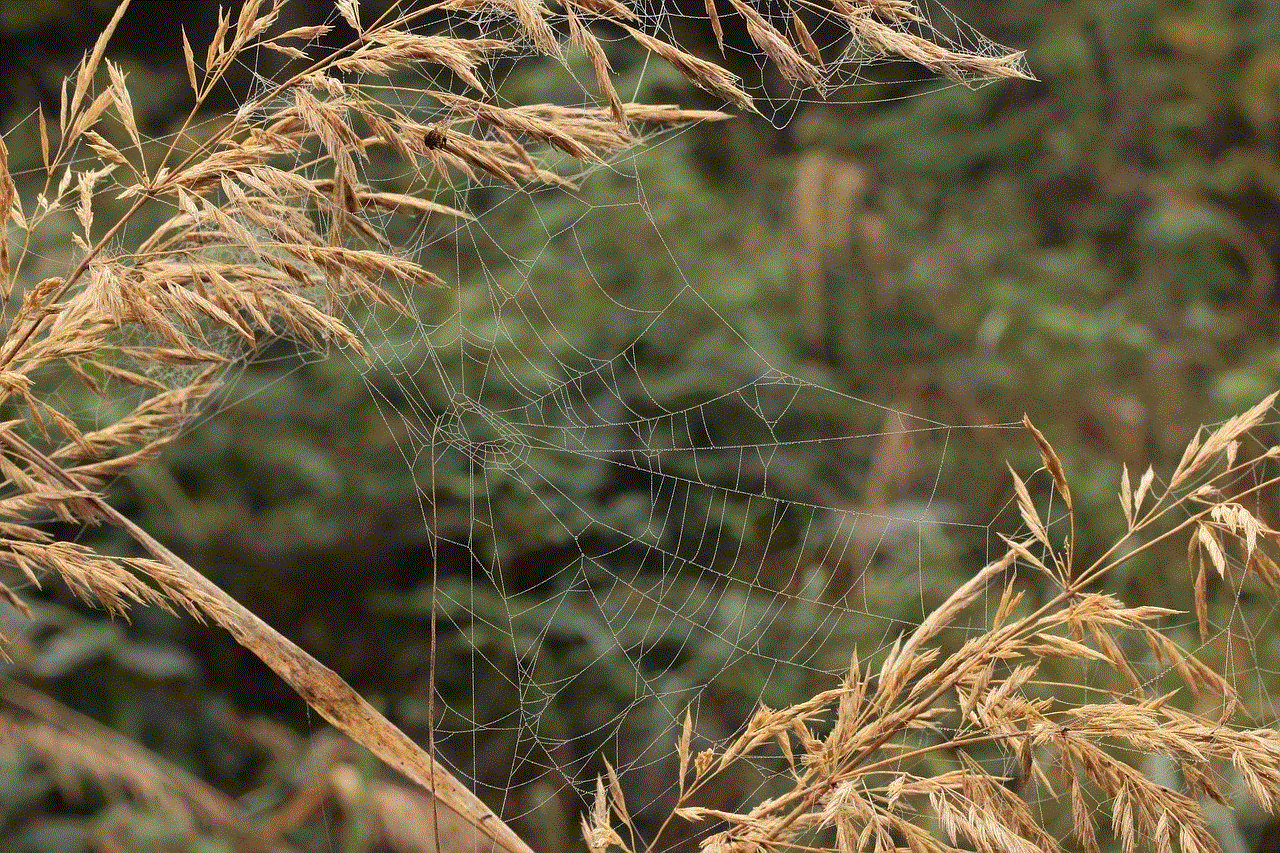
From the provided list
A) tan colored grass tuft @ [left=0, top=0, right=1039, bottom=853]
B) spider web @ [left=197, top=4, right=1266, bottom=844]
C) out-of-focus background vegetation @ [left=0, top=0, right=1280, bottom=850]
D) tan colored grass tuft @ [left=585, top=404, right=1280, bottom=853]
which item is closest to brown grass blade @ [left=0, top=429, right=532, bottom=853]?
tan colored grass tuft @ [left=0, top=0, right=1039, bottom=853]

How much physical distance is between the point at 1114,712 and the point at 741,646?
1490 millimetres

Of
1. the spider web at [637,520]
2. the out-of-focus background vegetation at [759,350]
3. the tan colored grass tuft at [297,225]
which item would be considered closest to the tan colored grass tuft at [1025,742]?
the tan colored grass tuft at [297,225]

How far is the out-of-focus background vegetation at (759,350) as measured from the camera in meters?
2.21

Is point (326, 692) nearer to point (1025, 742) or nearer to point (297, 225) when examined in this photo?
point (297, 225)

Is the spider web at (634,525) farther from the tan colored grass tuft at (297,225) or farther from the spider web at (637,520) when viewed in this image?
the tan colored grass tuft at (297,225)

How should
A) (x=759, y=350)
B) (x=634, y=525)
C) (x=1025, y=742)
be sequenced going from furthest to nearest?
(x=759, y=350) < (x=634, y=525) < (x=1025, y=742)

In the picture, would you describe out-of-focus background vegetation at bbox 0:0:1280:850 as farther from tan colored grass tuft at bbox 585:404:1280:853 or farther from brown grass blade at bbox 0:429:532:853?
tan colored grass tuft at bbox 585:404:1280:853

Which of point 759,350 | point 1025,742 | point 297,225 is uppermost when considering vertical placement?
point 297,225

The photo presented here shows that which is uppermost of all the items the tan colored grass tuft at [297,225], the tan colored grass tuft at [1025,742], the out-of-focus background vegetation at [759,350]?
the tan colored grass tuft at [297,225]

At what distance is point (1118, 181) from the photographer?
167 inches

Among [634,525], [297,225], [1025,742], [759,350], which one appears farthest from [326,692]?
[759,350]

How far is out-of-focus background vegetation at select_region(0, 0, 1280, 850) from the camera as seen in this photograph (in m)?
2.21

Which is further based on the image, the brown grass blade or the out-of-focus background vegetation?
the out-of-focus background vegetation

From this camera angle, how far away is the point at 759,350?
2.71 m
